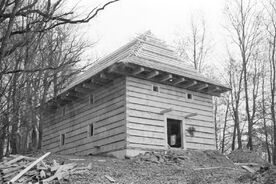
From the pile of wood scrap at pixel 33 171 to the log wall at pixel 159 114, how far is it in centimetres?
444

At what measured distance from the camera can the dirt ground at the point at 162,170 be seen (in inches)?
437

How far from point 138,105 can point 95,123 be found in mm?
2977

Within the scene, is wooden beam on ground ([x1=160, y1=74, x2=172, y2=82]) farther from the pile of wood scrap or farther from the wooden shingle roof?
the pile of wood scrap

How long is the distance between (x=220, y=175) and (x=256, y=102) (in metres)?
19.8

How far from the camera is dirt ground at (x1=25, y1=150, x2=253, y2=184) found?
36.4 ft

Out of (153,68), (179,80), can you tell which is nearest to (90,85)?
(153,68)

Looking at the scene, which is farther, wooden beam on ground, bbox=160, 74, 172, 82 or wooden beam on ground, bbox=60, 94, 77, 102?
wooden beam on ground, bbox=60, 94, 77, 102

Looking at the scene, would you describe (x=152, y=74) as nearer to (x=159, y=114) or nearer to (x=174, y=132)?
(x=159, y=114)

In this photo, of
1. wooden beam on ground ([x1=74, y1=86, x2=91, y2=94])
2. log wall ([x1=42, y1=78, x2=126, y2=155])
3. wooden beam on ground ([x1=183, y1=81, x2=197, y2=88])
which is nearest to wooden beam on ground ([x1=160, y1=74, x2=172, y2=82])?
wooden beam on ground ([x1=183, y1=81, x2=197, y2=88])

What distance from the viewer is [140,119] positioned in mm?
16766

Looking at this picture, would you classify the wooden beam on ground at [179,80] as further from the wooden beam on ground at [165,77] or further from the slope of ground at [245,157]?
the slope of ground at [245,157]

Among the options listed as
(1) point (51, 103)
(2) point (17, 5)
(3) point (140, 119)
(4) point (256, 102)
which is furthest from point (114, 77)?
(4) point (256, 102)

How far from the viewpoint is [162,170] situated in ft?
44.9

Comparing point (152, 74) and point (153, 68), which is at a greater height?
point (153, 68)
